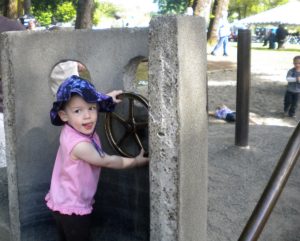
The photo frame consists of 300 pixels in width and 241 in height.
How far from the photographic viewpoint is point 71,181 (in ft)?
7.50

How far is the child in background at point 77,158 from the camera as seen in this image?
2.21 m

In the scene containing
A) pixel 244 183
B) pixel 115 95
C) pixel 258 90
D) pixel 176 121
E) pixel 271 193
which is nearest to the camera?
pixel 271 193

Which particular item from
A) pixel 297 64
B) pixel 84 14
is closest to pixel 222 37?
pixel 84 14

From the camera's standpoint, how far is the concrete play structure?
1869 mm

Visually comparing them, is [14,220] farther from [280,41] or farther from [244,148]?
[280,41]

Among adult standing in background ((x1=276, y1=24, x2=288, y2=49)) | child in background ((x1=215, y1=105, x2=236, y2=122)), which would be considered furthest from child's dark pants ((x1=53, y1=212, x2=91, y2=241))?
adult standing in background ((x1=276, y1=24, x2=288, y2=49))

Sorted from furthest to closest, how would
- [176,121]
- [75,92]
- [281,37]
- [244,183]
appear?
[281,37] < [244,183] < [75,92] < [176,121]

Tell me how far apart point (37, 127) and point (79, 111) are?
464 millimetres

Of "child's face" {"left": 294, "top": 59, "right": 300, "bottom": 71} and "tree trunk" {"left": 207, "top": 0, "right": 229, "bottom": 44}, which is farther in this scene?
"tree trunk" {"left": 207, "top": 0, "right": 229, "bottom": 44}

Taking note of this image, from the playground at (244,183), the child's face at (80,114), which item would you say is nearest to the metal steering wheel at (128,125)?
the child's face at (80,114)

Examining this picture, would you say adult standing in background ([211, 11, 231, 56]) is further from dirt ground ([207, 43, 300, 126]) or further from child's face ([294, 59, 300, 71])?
child's face ([294, 59, 300, 71])

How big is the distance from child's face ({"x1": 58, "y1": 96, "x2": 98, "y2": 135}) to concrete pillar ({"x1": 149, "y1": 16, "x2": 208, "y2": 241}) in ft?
1.52

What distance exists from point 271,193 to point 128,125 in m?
1.11

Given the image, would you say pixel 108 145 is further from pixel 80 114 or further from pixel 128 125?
pixel 80 114
